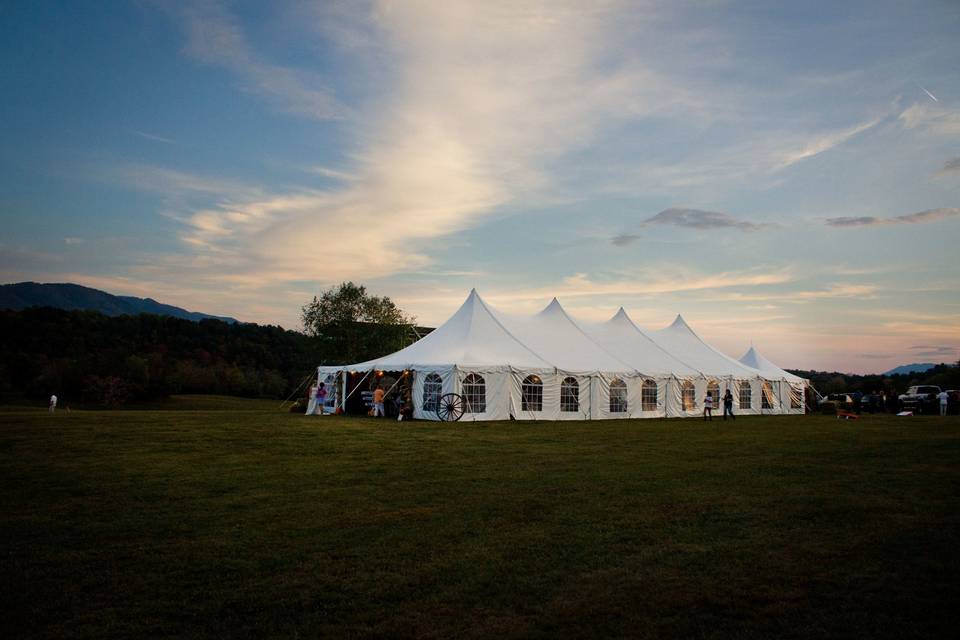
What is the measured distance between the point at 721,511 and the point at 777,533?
0.99 meters

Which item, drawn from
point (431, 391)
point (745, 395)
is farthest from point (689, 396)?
point (431, 391)

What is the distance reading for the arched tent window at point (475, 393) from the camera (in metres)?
21.0

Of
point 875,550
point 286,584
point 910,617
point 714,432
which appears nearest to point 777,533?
point 875,550

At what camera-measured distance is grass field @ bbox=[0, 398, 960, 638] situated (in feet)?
13.1

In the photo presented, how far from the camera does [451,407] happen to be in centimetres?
2055

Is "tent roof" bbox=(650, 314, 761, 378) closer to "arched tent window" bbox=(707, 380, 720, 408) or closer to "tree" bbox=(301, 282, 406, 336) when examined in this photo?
"arched tent window" bbox=(707, 380, 720, 408)

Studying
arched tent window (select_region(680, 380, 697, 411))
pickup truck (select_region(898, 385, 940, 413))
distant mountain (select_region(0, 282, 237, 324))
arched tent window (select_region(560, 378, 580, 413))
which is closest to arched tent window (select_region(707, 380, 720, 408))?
arched tent window (select_region(680, 380, 697, 411))

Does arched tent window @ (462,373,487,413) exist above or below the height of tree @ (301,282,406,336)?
below

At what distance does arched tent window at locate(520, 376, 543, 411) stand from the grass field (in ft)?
33.6

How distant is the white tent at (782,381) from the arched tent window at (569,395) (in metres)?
11.6

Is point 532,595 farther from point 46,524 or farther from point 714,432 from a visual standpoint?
point 714,432

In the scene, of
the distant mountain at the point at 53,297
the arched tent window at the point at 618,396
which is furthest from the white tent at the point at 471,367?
the distant mountain at the point at 53,297

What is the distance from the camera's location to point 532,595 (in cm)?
443

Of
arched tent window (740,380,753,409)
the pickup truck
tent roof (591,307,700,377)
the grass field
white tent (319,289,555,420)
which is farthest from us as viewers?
the pickup truck
